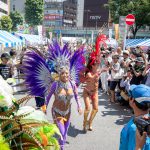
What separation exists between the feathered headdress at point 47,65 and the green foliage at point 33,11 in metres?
80.8

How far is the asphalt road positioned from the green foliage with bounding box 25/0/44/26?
7791 centimetres

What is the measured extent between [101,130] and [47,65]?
2296 mm

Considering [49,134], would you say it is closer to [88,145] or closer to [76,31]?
[88,145]

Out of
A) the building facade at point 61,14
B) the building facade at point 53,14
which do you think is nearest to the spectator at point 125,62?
the building facade at point 53,14

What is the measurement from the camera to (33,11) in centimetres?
8538

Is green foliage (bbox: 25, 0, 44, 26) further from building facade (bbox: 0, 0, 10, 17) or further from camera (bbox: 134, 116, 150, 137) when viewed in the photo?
camera (bbox: 134, 116, 150, 137)

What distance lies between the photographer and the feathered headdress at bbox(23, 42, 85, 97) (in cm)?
489

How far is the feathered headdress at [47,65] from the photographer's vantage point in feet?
16.1

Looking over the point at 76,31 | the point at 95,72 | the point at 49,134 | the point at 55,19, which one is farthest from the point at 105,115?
the point at 55,19

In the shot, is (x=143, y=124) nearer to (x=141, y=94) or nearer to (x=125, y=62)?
(x=141, y=94)

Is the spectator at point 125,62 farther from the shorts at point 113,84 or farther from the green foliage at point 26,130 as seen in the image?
the green foliage at point 26,130

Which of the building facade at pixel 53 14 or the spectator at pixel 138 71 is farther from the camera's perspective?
the building facade at pixel 53 14

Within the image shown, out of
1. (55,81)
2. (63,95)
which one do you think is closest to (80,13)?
(55,81)

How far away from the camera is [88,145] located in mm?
5793
